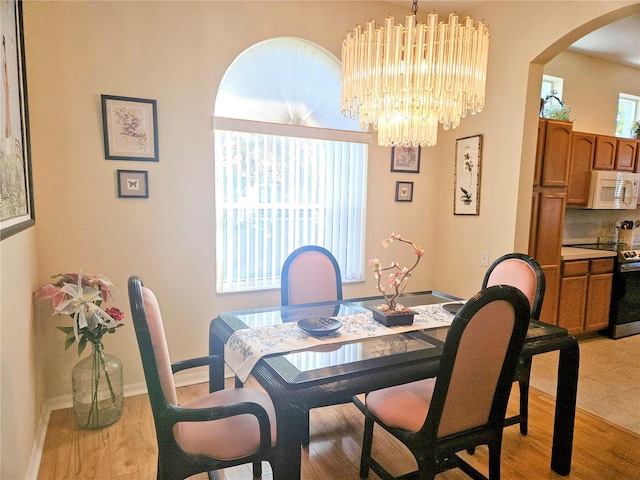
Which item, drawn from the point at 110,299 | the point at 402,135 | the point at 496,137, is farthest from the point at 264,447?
the point at 496,137

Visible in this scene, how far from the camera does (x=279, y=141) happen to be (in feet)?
10.3

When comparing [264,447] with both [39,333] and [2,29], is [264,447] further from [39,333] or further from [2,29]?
[2,29]

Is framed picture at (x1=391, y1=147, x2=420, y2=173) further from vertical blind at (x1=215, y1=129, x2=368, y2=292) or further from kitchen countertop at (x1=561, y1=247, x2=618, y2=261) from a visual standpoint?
kitchen countertop at (x1=561, y1=247, x2=618, y2=261)

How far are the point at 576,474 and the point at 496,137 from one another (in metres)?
2.43

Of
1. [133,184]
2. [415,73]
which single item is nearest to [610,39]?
[415,73]

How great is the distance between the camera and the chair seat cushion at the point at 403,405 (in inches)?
63.8

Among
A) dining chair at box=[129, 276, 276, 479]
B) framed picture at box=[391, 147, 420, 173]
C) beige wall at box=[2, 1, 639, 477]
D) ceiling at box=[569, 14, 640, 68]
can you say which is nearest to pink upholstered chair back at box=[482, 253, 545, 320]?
beige wall at box=[2, 1, 639, 477]

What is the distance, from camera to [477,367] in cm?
143

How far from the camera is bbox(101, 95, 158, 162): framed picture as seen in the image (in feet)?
8.41

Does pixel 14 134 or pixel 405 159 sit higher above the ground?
pixel 405 159

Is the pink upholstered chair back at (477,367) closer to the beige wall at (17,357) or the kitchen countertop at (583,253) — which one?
the beige wall at (17,357)

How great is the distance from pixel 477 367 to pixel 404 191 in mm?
2448

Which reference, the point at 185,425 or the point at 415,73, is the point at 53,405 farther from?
the point at 415,73

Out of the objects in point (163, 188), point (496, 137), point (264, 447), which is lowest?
point (264, 447)
